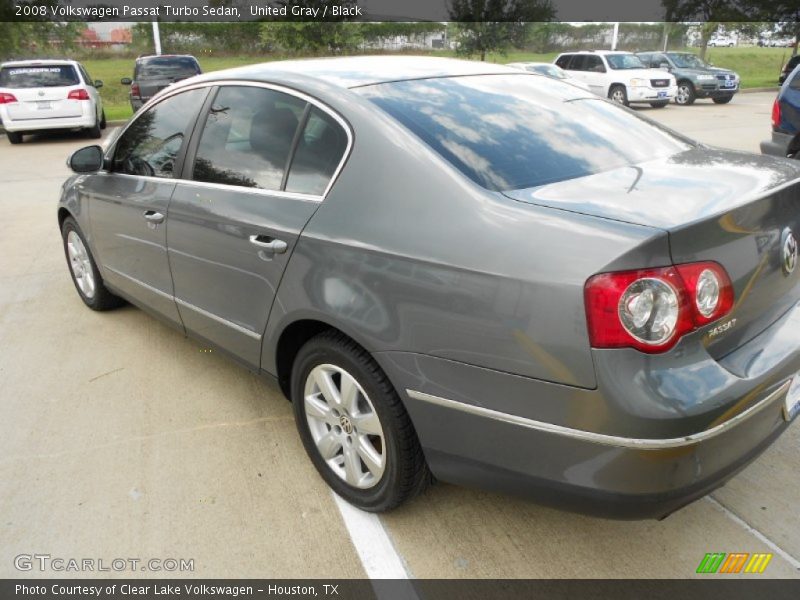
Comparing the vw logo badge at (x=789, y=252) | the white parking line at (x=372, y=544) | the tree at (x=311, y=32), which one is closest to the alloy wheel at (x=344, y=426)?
the white parking line at (x=372, y=544)

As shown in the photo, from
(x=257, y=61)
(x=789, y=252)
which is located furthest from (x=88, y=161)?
(x=257, y=61)

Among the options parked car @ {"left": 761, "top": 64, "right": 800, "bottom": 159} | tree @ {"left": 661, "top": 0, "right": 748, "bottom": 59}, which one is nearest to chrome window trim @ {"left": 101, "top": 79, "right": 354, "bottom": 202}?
parked car @ {"left": 761, "top": 64, "right": 800, "bottom": 159}

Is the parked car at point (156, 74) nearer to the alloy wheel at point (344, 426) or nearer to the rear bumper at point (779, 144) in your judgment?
the rear bumper at point (779, 144)

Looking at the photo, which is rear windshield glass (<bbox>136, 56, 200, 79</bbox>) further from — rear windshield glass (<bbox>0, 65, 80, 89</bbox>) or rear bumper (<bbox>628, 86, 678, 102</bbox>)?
rear bumper (<bbox>628, 86, 678, 102</bbox>)

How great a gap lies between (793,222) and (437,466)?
1.45 meters

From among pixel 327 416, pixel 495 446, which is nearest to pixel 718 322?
pixel 495 446

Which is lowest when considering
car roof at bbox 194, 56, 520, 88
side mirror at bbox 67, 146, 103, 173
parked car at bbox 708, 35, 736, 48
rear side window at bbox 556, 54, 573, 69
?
side mirror at bbox 67, 146, 103, 173

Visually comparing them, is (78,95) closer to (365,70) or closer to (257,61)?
(365,70)

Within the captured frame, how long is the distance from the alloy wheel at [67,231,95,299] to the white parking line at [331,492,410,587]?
2881 millimetres

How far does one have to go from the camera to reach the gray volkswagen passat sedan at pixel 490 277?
1.82 m

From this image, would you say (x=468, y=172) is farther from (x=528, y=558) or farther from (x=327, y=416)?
(x=528, y=558)

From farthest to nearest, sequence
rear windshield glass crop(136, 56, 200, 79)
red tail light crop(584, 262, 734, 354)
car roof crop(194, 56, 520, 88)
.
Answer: rear windshield glass crop(136, 56, 200, 79) → car roof crop(194, 56, 520, 88) → red tail light crop(584, 262, 734, 354)

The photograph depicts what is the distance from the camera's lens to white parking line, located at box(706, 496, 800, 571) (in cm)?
232

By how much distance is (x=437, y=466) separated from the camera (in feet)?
7.41
